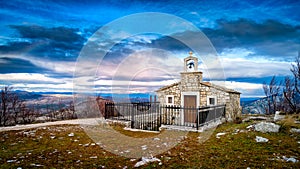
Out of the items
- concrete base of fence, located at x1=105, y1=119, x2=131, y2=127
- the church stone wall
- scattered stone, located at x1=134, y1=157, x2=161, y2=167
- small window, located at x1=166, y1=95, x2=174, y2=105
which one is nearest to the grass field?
scattered stone, located at x1=134, y1=157, x2=161, y2=167

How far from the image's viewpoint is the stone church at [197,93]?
1395 centimetres

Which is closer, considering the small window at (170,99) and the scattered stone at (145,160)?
the scattered stone at (145,160)

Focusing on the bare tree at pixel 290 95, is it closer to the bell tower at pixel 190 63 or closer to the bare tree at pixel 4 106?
the bell tower at pixel 190 63

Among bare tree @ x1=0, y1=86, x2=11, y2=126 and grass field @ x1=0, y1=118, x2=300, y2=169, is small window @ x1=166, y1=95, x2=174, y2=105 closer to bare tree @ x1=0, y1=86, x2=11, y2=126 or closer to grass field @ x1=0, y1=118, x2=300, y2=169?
grass field @ x1=0, y1=118, x2=300, y2=169

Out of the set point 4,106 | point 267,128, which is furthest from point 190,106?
point 4,106

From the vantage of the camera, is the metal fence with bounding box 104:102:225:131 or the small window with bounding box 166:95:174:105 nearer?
the metal fence with bounding box 104:102:225:131

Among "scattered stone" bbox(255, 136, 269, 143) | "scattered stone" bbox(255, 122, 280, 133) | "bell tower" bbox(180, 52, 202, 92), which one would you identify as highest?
"bell tower" bbox(180, 52, 202, 92)

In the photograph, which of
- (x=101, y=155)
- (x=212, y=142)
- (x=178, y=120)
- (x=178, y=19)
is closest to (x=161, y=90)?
(x=178, y=120)

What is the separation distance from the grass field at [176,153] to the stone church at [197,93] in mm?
4900

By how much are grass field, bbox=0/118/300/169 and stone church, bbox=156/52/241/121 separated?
490 centimetres

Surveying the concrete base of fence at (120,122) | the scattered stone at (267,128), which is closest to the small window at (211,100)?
the scattered stone at (267,128)

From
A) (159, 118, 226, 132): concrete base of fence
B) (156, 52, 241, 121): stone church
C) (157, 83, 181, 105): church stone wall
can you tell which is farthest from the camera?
(157, 83, 181, 105): church stone wall

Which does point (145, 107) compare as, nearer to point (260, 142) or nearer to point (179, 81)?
point (179, 81)

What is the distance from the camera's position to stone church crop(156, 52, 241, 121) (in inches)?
549
